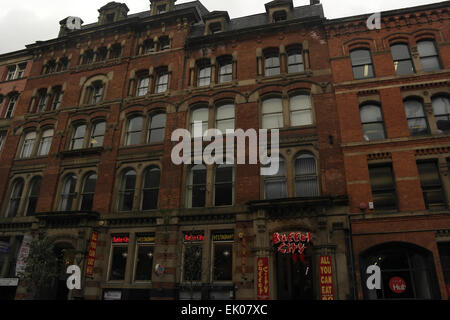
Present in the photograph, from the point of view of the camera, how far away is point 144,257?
18500 millimetres

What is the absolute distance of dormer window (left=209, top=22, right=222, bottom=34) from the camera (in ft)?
77.7

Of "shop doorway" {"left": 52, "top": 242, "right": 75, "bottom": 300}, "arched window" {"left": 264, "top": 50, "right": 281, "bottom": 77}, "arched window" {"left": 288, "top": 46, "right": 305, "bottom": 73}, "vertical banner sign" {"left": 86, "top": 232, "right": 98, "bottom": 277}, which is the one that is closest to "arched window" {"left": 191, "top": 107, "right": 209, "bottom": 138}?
"arched window" {"left": 264, "top": 50, "right": 281, "bottom": 77}

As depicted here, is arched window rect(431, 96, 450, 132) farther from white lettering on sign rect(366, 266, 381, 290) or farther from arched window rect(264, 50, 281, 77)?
arched window rect(264, 50, 281, 77)

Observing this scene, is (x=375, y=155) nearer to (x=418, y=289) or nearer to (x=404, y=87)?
(x=404, y=87)

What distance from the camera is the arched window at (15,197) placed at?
22.7 m

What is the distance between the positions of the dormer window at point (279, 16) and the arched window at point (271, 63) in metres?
2.77

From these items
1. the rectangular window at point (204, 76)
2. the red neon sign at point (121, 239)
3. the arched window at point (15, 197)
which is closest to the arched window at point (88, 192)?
the red neon sign at point (121, 239)

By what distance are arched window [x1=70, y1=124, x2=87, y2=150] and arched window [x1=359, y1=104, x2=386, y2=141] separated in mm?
18019

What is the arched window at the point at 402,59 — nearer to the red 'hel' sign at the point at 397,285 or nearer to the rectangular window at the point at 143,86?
the red 'hel' sign at the point at 397,285

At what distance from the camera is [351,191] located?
1648cm

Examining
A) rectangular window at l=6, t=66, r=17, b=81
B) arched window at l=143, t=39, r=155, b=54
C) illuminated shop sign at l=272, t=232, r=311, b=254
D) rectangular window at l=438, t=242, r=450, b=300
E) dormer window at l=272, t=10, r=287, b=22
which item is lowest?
rectangular window at l=438, t=242, r=450, b=300

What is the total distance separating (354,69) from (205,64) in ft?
31.7

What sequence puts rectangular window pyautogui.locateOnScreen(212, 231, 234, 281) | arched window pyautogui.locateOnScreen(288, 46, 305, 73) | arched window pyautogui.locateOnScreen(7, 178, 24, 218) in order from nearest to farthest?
rectangular window pyautogui.locateOnScreen(212, 231, 234, 281)
arched window pyautogui.locateOnScreen(288, 46, 305, 73)
arched window pyautogui.locateOnScreen(7, 178, 24, 218)

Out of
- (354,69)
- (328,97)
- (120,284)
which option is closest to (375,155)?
(328,97)
